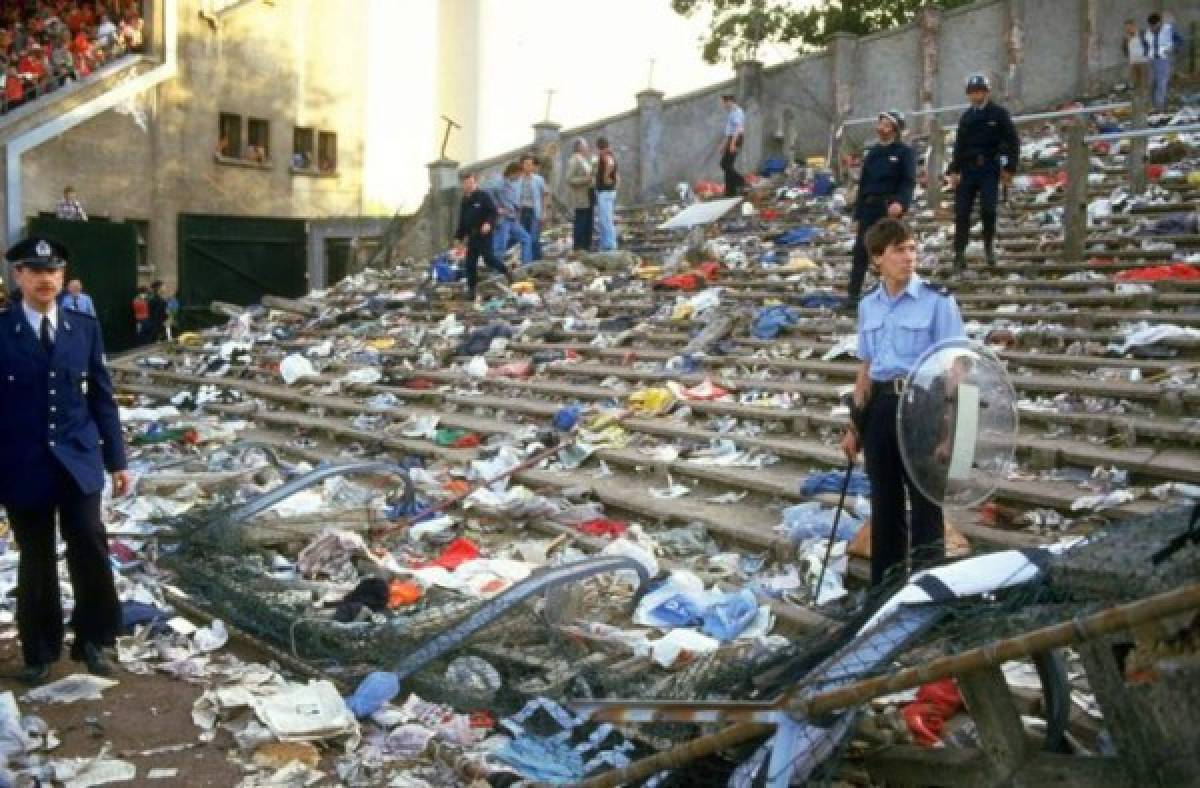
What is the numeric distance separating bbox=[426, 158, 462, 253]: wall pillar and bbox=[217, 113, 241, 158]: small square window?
229 inches

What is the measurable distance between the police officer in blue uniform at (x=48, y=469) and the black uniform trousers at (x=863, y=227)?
6.18 metres

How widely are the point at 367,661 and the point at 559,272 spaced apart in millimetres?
11683

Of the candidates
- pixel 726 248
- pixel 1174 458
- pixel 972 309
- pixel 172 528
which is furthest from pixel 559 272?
pixel 1174 458

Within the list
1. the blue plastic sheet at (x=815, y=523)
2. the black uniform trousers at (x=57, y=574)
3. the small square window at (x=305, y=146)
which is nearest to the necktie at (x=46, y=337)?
the black uniform trousers at (x=57, y=574)

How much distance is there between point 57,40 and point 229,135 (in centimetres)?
391

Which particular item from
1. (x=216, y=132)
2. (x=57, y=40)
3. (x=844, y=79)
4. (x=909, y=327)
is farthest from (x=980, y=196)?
(x=57, y=40)

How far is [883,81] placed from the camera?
74.8 ft

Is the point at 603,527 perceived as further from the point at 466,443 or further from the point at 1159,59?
the point at 1159,59

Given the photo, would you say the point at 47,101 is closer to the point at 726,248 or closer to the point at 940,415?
the point at 726,248

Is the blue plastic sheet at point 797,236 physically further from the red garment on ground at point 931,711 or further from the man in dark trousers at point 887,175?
the red garment on ground at point 931,711

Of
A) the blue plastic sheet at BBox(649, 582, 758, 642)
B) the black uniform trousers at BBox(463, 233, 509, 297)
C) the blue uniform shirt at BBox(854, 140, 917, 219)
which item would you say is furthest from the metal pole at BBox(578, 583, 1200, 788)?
the black uniform trousers at BBox(463, 233, 509, 297)

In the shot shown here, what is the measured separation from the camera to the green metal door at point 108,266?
2092cm

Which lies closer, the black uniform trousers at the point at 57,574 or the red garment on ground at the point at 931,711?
the red garment on ground at the point at 931,711

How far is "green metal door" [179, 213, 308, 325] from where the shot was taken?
2300 centimetres
